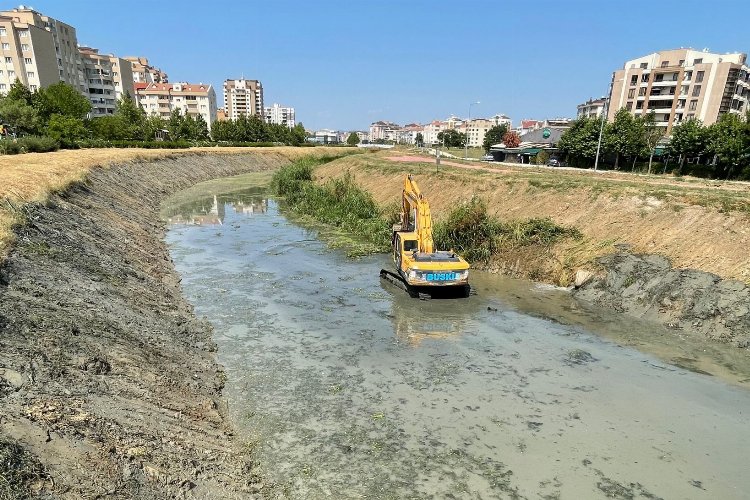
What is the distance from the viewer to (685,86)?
78.0 m

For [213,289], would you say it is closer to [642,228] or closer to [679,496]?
[679,496]

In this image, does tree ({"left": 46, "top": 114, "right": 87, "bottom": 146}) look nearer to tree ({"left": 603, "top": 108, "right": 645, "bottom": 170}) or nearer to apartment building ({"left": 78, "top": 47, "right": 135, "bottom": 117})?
tree ({"left": 603, "top": 108, "right": 645, "bottom": 170})

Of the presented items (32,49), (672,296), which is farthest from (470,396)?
(32,49)

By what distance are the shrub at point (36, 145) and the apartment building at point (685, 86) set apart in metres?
79.8

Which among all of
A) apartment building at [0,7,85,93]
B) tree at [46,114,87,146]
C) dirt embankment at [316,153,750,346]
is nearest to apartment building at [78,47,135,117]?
apartment building at [0,7,85,93]

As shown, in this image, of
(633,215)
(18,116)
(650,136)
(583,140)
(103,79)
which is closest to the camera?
(633,215)

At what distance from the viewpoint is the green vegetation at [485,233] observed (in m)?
22.2

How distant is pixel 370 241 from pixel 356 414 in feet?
59.0

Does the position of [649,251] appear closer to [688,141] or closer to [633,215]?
[633,215]

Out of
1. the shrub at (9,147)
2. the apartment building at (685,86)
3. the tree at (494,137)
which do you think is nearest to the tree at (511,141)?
the apartment building at (685,86)

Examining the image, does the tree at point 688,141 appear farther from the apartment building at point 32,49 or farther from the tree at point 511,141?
the apartment building at point 32,49

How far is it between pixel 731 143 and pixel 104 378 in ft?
161

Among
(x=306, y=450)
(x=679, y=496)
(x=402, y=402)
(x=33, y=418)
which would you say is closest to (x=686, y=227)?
(x=679, y=496)

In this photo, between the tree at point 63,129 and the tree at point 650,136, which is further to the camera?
the tree at point 650,136
